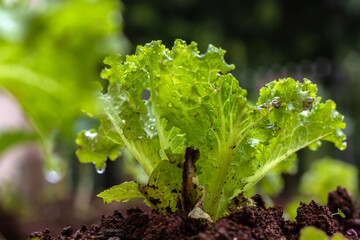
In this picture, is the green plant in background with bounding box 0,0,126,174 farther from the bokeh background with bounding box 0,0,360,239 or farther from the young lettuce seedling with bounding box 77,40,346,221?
the bokeh background with bounding box 0,0,360,239

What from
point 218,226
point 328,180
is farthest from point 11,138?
point 328,180

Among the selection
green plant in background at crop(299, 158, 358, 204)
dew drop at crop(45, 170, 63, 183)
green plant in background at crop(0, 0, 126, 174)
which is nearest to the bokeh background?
green plant in background at crop(299, 158, 358, 204)

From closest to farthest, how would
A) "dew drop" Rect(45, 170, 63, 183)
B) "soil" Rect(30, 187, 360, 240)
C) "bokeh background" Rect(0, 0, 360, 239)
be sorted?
1. "soil" Rect(30, 187, 360, 240)
2. "dew drop" Rect(45, 170, 63, 183)
3. "bokeh background" Rect(0, 0, 360, 239)

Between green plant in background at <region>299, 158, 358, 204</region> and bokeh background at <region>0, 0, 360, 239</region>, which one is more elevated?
bokeh background at <region>0, 0, 360, 239</region>

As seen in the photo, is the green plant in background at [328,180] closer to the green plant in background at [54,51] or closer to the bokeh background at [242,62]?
the bokeh background at [242,62]

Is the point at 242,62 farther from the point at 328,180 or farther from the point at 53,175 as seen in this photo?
the point at 53,175

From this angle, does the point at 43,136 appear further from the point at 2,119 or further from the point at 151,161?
the point at 2,119
